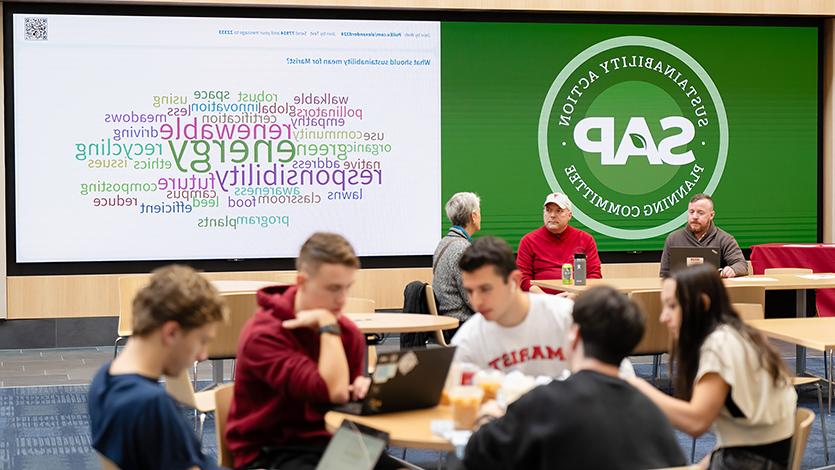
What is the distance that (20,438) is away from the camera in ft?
20.6

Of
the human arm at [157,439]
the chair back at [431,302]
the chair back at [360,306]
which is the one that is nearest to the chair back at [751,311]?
the chair back at [431,302]

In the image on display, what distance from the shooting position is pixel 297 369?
3287 mm

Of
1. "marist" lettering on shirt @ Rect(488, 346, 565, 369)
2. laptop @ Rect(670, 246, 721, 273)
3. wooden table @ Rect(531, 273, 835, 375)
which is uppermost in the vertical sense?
laptop @ Rect(670, 246, 721, 273)

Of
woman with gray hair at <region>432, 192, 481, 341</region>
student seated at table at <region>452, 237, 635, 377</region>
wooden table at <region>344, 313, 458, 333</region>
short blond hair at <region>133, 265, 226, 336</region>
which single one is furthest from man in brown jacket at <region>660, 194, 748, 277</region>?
short blond hair at <region>133, 265, 226, 336</region>

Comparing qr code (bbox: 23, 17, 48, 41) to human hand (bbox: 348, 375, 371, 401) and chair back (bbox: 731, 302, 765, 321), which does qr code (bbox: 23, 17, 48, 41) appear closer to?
chair back (bbox: 731, 302, 765, 321)

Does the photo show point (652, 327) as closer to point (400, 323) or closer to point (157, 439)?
point (400, 323)

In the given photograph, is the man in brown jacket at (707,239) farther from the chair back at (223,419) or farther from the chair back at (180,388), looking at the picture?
the chair back at (223,419)

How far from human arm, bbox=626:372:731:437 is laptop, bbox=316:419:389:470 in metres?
0.89

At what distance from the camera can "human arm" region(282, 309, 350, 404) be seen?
3318 mm

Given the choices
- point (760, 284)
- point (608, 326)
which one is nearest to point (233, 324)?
point (760, 284)

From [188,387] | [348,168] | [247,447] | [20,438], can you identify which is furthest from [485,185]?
[247,447]

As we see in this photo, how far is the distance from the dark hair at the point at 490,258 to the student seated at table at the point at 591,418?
84 cm

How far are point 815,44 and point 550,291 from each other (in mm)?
4653

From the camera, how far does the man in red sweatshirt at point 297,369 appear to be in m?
3.31
